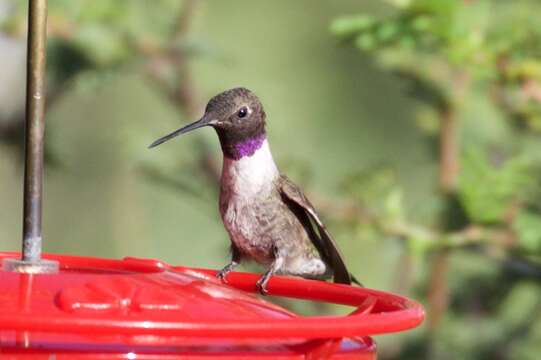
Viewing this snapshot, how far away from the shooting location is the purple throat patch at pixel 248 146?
3529 mm

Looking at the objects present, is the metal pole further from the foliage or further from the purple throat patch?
the foliage

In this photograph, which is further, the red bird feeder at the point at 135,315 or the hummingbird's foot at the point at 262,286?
the hummingbird's foot at the point at 262,286

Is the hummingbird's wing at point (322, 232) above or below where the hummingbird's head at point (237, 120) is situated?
below

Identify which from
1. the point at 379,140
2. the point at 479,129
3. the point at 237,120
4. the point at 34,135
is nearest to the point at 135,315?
the point at 34,135

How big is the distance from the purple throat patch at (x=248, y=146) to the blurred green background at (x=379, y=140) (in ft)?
2.51

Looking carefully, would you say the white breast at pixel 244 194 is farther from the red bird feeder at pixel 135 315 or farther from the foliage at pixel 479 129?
the red bird feeder at pixel 135 315

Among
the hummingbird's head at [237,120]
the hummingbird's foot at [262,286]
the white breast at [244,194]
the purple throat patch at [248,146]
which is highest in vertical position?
the hummingbird's head at [237,120]

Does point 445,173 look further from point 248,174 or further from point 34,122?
point 34,122

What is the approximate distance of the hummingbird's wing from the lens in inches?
141

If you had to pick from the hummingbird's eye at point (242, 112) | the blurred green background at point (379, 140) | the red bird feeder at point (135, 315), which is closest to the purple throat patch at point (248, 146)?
the hummingbird's eye at point (242, 112)

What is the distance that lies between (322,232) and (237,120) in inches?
17.6

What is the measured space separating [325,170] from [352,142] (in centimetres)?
25

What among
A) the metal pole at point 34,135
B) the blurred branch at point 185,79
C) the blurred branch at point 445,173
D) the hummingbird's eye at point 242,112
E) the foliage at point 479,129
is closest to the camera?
the metal pole at point 34,135

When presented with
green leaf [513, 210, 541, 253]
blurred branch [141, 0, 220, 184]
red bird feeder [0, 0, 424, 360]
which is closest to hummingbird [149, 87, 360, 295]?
green leaf [513, 210, 541, 253]
